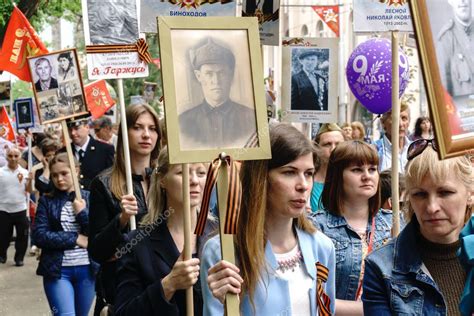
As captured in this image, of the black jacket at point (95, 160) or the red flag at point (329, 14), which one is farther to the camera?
the red flag at point (329, 14)

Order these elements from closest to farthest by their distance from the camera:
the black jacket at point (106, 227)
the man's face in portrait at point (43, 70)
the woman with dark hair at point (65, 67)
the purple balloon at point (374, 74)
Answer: the black jacket at point (106, 227) < the purple balloon at point (374, 74) < the woman with dark hair at point (65, 67) < the man's face in portrait at point (43, 70)

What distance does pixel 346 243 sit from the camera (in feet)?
17.1

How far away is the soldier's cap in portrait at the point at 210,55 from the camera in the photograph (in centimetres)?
404

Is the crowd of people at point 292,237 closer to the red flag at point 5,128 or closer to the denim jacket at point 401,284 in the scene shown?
the denim jacket at point 401,284

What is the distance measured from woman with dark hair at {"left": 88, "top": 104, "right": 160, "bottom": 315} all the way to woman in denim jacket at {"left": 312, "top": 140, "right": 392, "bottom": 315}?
129 cm


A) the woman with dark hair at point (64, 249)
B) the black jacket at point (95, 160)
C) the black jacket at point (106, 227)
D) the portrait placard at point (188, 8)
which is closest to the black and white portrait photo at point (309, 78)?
the portrait placard at point (188, 8)

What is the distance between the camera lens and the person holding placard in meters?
4.29

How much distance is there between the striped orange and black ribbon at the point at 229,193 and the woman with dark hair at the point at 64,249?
398 centimetres

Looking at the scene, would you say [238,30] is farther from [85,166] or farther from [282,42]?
[85,166]

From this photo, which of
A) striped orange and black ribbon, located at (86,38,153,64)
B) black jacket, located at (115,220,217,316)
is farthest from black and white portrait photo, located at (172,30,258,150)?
striped orange and black ribbon, located at (86,38,153,64)

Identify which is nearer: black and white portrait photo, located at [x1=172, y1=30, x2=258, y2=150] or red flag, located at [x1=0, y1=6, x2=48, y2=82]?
black and white portrait photo, located at [x1=172, y1=30, x2=258, y2=150]

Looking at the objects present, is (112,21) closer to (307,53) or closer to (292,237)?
(307,53)

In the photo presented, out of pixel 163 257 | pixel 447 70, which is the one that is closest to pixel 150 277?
pixel 163 257

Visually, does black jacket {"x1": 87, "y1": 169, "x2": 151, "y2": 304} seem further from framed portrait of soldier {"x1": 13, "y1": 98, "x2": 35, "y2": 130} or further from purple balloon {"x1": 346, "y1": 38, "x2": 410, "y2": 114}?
framed portrait of soldier {"x1": 13, "y1": 98, "x2": 35, "y2": 130}
